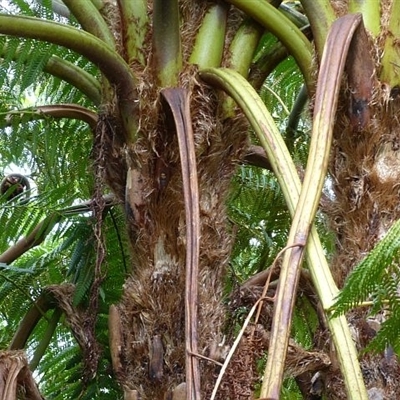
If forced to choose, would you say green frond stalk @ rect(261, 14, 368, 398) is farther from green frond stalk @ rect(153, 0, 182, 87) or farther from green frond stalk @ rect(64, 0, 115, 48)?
green frond stalk @ rect(64, 0, 115, 48)

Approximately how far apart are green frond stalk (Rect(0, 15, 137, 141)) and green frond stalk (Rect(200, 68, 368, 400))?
0.13 m

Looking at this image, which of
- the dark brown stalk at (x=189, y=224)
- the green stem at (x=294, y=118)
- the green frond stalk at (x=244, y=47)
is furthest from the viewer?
the green stem at (x=294, y=118)

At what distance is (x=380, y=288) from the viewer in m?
0.76

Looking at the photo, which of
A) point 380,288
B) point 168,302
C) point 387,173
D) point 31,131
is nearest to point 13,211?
point 31,131

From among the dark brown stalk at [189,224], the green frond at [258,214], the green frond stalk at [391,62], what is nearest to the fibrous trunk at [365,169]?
the green frond stalk at [391,62]

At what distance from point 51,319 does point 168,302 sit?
0.51 metres

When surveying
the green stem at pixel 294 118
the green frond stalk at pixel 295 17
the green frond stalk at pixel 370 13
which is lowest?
the green frond stalk at pixel 370 13

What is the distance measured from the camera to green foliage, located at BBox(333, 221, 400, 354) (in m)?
0.66

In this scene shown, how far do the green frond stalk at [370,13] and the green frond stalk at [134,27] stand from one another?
1.18 feet

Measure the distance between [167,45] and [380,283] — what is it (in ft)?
2.07

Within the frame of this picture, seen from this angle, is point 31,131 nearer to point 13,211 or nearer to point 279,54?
point 13,211

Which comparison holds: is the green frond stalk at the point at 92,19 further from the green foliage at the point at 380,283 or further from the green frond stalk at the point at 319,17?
the green foliage at the point at 380,283

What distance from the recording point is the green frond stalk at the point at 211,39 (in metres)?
1.27

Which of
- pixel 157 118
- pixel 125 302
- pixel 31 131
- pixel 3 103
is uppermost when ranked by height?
pixel 3 103
